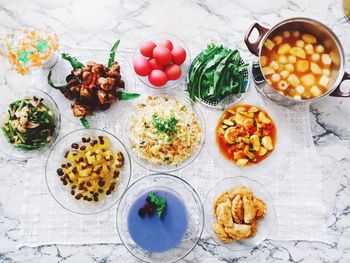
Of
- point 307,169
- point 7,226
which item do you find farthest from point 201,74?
point 7,226

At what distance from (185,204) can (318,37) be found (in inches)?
40.2

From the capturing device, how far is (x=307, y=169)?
249 cm

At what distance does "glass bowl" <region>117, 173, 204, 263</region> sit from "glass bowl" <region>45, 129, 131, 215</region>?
2.1 inches

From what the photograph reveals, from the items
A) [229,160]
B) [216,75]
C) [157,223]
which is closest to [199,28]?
[216,75]

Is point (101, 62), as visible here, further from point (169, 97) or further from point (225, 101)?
point (225, 101)

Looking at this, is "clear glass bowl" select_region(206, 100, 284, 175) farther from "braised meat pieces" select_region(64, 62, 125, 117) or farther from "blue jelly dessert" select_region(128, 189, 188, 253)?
"braised meat pieces" select_region(64, 62, 125, 117)

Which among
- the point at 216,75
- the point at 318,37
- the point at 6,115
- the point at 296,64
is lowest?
the point at 6,115

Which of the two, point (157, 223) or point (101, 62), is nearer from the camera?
point (157, 223)

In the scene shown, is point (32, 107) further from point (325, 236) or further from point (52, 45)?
point (325, 236)

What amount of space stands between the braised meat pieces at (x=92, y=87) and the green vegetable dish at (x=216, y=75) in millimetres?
373

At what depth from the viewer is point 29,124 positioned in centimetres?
237

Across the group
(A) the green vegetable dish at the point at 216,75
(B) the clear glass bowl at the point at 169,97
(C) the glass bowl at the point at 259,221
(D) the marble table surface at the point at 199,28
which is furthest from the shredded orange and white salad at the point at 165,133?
(D) the marble table surface at the point at 199,28

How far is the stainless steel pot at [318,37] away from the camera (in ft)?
7.57

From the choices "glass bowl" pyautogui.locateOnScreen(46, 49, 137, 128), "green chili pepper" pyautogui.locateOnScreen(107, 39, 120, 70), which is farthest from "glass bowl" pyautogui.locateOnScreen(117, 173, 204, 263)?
"green chili pepper" pyautogui.locateOnScreen(107, 39, 120, 70)
